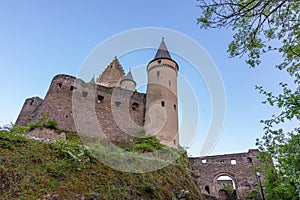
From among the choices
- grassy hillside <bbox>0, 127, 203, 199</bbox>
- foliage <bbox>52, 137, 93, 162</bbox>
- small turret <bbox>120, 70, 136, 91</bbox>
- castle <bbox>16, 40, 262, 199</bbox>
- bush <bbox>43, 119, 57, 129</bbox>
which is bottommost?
grassy hillside <bbox>0, 127, 203, 199</bbox>

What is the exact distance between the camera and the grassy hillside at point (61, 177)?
592 centimetres

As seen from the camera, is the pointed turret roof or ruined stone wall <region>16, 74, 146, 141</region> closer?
ruined stone wall <region>16, 74, 146, 141</region>

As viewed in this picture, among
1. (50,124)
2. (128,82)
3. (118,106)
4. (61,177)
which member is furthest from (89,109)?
(61,177)

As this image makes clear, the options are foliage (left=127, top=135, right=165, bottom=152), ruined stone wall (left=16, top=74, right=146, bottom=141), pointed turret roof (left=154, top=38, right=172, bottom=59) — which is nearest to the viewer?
foliage (left=127, top=135, right=165, bottom=152)

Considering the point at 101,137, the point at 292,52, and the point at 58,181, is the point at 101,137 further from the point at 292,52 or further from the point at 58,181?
the point at 292,52

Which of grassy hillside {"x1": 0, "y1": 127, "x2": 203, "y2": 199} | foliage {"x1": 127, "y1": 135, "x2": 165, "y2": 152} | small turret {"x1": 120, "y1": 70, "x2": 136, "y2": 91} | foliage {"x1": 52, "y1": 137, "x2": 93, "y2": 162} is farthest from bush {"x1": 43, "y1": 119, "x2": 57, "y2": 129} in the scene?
small turret {"x1": 120, "y1": 70, "x2": 136, "y2": 91}

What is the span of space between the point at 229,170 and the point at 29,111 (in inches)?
714

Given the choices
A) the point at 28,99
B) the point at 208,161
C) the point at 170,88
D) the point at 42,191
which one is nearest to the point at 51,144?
the point at 42,191

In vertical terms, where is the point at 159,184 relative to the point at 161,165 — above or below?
below

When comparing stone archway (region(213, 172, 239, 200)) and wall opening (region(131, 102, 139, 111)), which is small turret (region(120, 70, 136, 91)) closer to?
wall opening (region(131, 102, 139, 111))

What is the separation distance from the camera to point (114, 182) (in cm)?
755

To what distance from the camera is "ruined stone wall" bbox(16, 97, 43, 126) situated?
16.9m

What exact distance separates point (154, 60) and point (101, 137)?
9.50 m

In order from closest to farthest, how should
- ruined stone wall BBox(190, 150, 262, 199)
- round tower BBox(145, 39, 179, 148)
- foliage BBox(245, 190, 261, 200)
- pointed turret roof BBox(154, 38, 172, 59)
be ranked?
round tower BBox(145, 39, 179, 148)
foliage BBox(245, 190, 261, 200)
ruined stone wall BBox(190, 150, 262, 199)
pointed turret roof BBox(154, 38, 172, 59)
